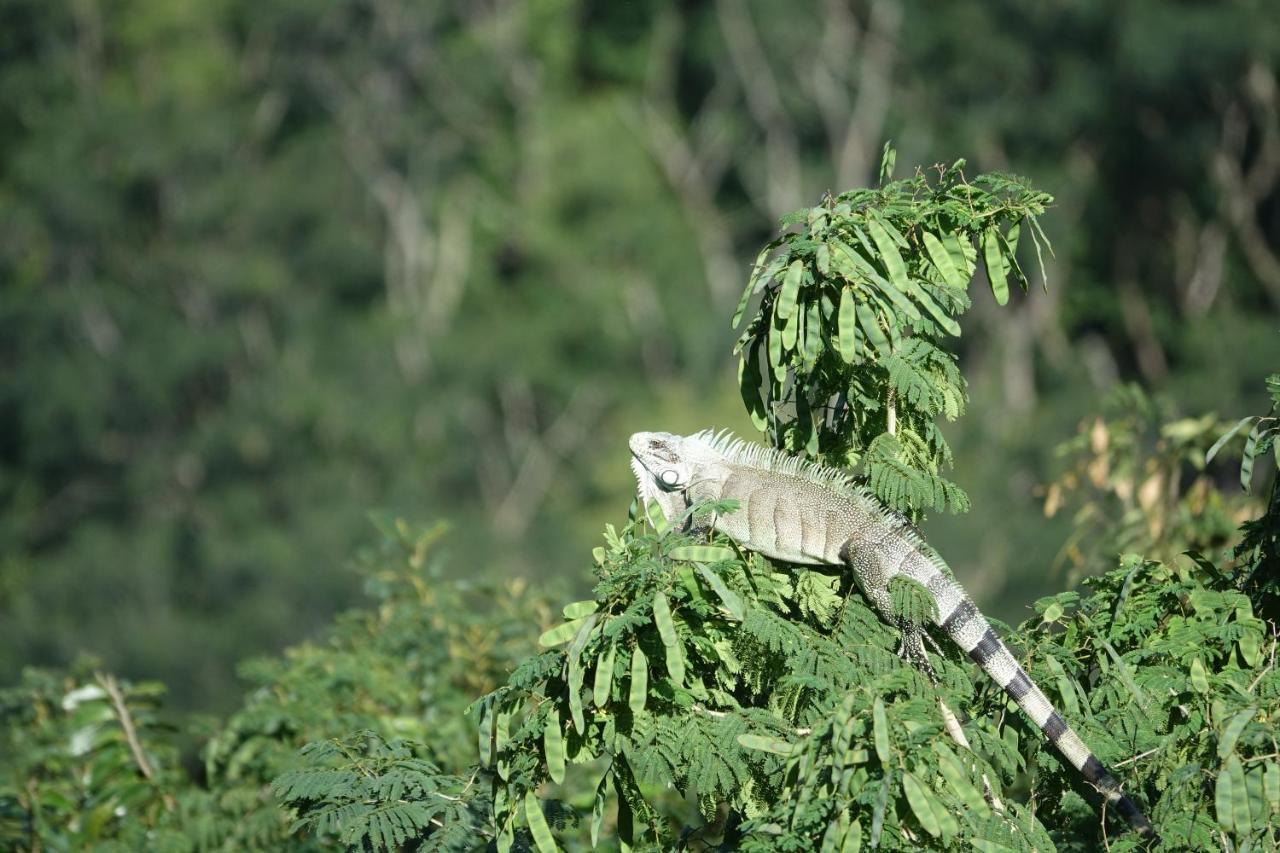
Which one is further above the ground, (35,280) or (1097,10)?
(35,280)

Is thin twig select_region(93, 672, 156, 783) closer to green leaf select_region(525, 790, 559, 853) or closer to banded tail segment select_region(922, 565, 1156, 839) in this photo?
green leaf select_region(525, 790, 559, 853)

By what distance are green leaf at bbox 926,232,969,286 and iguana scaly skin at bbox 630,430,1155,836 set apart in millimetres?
544

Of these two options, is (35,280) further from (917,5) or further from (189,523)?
(917,5)

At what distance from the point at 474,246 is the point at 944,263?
26.3 m

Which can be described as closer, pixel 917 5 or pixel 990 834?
pixel 990 834

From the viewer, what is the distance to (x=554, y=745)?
11.7 ft

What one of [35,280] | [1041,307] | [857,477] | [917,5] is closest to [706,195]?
[917,5]

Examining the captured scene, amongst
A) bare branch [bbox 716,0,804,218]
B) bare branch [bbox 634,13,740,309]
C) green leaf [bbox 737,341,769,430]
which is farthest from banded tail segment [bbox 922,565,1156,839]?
bare branch [bbox 634,13,740,309]

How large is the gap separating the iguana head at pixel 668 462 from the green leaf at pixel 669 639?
1171 millimetres

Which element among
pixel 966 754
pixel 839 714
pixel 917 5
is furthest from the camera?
pixel 917 5

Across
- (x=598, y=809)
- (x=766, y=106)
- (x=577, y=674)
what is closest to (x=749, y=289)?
(x=577, y=674)

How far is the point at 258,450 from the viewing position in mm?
25625

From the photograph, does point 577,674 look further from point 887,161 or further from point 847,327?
point 887,161

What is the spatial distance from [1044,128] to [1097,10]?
1826 mm
